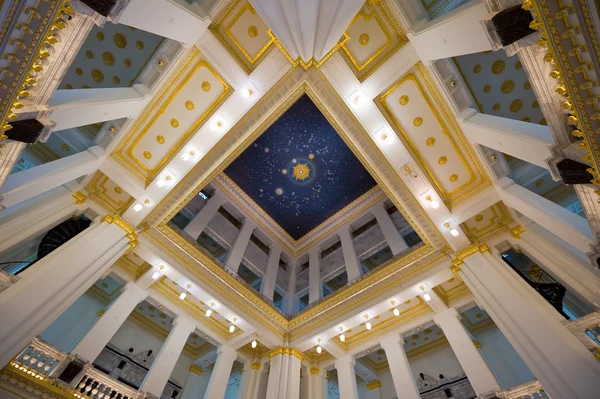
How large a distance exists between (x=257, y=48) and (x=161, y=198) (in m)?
4.71

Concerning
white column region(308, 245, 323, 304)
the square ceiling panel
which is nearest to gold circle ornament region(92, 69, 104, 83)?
the square ceiling panel

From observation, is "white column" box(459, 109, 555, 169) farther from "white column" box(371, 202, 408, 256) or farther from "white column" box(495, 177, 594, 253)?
"white column" box(371, 202, 408, 256)

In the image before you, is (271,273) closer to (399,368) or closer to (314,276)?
(314,276)

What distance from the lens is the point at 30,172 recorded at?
6.66 m

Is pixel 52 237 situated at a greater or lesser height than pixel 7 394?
greater

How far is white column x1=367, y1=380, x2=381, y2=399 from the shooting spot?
39.2ft

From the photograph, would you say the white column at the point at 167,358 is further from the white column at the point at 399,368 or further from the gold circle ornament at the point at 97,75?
the gold circle ornament at the point at 97,75

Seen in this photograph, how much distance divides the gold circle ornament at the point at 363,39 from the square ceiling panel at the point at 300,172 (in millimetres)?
6019

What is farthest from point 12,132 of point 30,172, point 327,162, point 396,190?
point 327,162

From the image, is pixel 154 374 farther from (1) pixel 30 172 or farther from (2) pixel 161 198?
(1) pixel 30 172

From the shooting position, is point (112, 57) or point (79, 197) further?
point (79, 197)

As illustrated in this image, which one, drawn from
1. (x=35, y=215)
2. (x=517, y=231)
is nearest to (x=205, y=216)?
(x=35, y=215)

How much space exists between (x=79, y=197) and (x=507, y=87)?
36.7 ft

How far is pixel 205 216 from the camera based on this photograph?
12.5 metres
